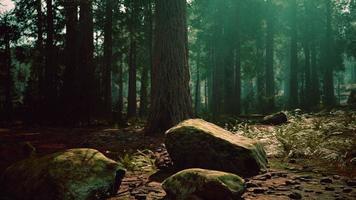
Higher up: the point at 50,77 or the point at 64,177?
the point at 50,77

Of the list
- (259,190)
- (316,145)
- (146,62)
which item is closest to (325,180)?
(259,190)

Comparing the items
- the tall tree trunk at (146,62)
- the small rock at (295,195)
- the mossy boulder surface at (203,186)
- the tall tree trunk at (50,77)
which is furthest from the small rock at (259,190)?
the tall tree trunk at (146,62)

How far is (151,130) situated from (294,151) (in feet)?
14.8

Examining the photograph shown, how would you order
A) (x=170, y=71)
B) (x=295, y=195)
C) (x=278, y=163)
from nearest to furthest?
(x=295, y=195)
(x=278, y=163)
(x=170, y=71)

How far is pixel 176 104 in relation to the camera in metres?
10.2

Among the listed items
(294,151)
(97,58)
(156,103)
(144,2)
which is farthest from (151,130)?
(97,58)

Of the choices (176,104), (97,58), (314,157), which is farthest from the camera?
(97,58)

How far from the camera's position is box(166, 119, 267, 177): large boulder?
5703 millimetres

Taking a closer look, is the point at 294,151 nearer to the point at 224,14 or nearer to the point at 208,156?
the point at 208,156

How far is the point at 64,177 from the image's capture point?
4.40 metres

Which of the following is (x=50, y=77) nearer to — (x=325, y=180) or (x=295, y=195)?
(x=325, y=180)

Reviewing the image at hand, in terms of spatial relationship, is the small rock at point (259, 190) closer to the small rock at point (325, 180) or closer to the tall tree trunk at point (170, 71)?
the small rock at point (325, 180)

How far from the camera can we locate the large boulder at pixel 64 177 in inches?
169

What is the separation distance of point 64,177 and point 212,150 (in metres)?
2.45
